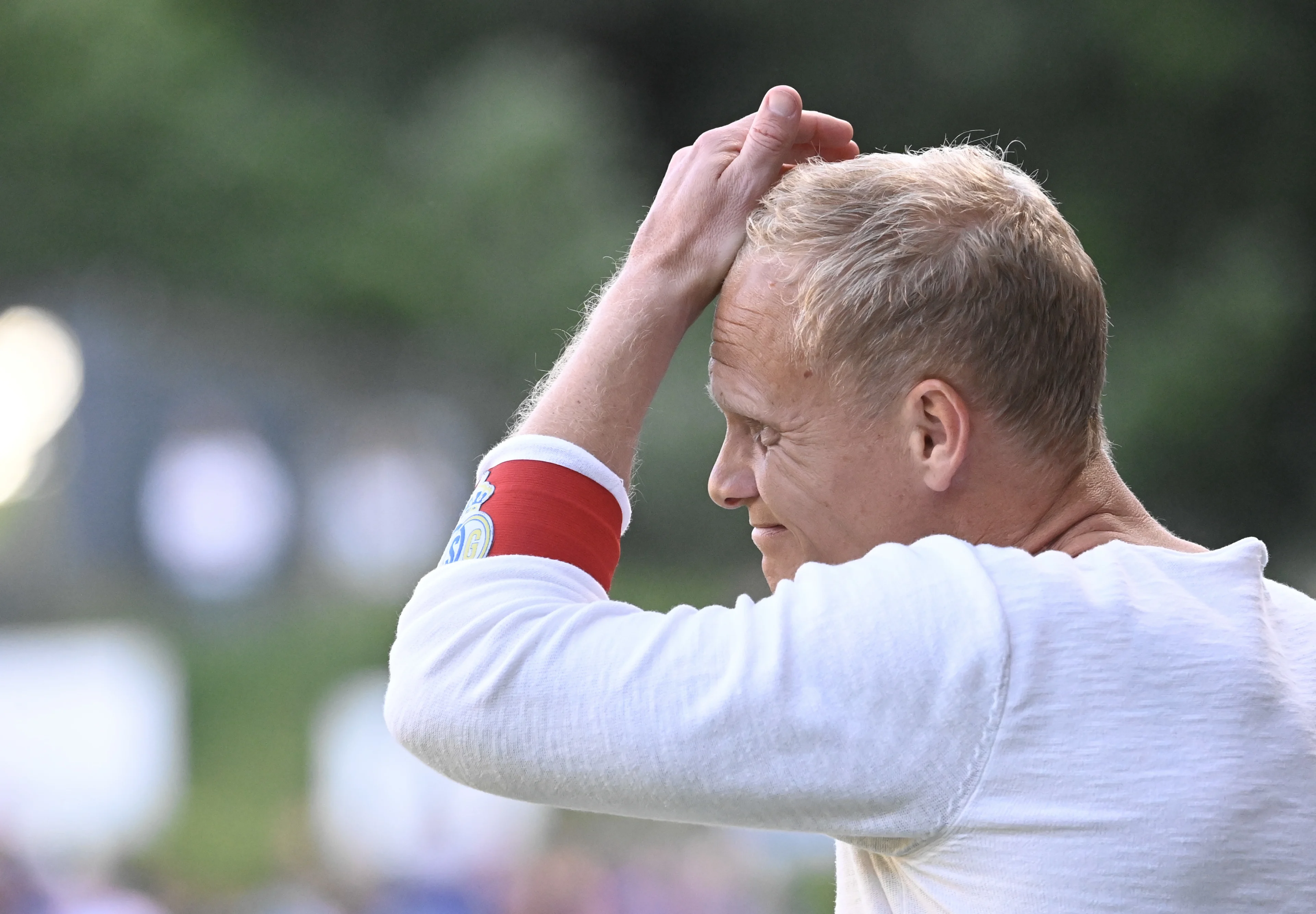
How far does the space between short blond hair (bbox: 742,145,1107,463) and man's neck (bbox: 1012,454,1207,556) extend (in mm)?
19

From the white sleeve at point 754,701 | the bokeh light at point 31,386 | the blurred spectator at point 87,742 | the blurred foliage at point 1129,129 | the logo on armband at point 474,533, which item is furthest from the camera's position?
the blurred foliage at point 1129,129

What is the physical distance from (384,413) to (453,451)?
553 mm

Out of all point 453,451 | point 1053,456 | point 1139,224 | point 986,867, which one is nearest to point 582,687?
point 986,867

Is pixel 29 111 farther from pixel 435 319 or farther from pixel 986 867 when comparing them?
pixel 986 867

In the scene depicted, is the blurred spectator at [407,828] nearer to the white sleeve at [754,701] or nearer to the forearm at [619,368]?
the forearm at [619,368]

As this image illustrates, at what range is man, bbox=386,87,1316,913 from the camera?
2.60 feet

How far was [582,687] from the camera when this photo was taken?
82cm

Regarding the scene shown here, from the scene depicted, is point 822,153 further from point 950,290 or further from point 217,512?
point 217,512

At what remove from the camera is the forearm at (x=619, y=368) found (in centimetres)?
99

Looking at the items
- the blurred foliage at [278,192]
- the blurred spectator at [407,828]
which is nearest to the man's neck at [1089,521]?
the blurred spectator at [407,828]

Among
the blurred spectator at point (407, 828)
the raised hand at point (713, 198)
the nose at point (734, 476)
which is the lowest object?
the nose at point (734, 476)

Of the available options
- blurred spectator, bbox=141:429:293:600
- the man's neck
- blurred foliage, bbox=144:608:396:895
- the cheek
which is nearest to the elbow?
the cheek

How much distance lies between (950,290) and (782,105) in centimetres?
21

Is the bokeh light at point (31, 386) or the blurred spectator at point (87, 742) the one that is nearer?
the blurred spectator at point (87, 742)
